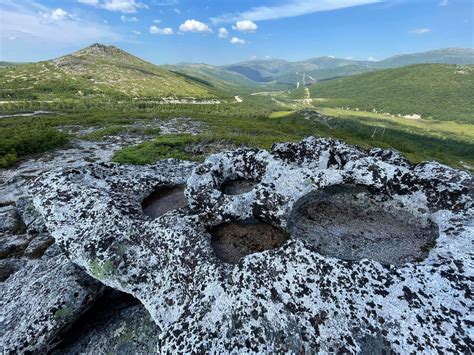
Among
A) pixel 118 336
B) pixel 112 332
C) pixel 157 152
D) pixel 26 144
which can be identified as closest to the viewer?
pixel 118 336

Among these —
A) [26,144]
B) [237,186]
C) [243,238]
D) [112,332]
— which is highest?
[237,186]

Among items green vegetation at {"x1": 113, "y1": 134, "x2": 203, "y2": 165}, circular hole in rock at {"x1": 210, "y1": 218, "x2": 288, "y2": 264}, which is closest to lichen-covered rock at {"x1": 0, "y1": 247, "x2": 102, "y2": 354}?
circular hole in rock at {"x1": 210, "y1": 218, "x2": 288, "y2": 264}

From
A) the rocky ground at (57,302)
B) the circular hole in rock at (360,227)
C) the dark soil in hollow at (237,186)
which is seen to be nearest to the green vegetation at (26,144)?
the rocky ground at (57,302)

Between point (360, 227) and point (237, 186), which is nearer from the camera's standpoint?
point (360, 227)

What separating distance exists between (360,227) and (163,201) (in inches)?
305

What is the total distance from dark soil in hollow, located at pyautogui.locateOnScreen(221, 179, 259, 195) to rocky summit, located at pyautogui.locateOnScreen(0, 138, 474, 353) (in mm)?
92

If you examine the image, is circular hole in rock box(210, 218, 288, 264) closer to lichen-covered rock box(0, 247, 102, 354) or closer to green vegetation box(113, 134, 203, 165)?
lichen-covered rock box(0, 247, 102, 354)

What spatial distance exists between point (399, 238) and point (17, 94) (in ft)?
609

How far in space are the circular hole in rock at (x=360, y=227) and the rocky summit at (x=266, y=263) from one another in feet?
0.14

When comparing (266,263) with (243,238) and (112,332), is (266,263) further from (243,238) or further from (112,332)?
(112,332)

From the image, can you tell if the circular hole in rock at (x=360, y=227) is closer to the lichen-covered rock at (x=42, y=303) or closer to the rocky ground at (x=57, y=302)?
the rocky ground at (x=57, y=302)

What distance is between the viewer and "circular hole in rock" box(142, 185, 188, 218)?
11.6 meters

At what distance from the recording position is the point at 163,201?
12.3 metres

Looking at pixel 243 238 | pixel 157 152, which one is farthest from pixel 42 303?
pixel 157 152
